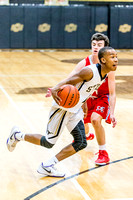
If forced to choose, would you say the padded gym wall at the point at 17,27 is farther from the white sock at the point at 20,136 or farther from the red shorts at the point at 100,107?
the white sock at the point at 20,136

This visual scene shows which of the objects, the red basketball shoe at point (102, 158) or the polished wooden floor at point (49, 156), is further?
the red basketball shoe at point (102, 158)

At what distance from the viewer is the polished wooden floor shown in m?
4.04

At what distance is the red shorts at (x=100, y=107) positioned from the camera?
5.16m

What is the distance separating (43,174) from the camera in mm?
4488

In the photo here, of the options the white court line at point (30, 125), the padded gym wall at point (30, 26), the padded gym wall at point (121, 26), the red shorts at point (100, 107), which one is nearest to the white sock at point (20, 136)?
the white court line at point (30, 125)

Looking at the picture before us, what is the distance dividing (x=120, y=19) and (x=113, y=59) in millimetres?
14935

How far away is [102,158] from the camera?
490 centimetres

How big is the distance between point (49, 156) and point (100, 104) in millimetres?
834

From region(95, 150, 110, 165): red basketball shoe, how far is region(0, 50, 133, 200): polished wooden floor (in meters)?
0.06

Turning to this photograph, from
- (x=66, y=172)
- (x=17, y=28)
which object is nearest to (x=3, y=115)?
(x=66, y=172)

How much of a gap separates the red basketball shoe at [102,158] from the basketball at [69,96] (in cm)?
98

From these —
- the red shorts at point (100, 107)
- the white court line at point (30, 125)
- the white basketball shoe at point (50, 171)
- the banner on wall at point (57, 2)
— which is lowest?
the white court line at point (30, 125)

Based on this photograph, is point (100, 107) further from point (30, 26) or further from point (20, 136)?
point (30, 26)

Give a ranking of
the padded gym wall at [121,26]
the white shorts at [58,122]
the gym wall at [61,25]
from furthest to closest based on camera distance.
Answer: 1. the padded gym wall at [121,26]
2. the gym wall at [61,25]
3. the white shorts at [58,122]
